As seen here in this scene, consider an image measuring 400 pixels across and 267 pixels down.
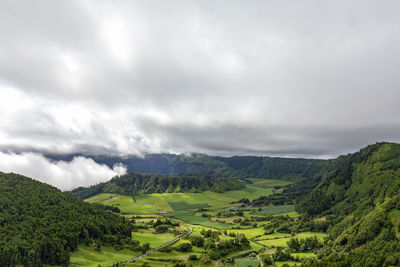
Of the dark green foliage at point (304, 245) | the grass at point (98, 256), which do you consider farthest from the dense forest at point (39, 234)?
the dark green foliage at point (304, 245)

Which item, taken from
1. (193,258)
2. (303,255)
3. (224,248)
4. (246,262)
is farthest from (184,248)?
(303,255)

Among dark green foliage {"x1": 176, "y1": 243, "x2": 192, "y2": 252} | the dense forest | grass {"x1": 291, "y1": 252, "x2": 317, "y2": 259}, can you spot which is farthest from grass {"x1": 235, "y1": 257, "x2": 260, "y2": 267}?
the dense forest

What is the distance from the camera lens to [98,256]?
163 metres

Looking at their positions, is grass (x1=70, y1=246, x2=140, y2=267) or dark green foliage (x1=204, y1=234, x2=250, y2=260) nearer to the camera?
grass (x1=70, y1=246, x2=140, y2=267)

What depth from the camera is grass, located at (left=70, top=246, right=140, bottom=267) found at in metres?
150

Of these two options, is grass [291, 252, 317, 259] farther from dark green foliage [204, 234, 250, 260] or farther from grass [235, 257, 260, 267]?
dark green foliage [204, 234, 250, 260]

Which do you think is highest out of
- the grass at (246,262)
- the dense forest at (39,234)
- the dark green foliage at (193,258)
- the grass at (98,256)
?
the dense forest at (39,234)

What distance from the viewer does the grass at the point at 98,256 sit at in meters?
150

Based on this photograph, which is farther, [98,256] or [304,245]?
[304,245]

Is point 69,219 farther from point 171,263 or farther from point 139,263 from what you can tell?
point 171,263

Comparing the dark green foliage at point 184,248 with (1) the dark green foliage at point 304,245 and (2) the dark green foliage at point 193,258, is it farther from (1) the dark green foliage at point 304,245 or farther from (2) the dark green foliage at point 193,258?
(1) the dark green foliage at point 304,245

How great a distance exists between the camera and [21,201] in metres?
193

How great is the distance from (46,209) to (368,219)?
259569mm

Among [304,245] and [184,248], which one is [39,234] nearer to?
[184,248]
